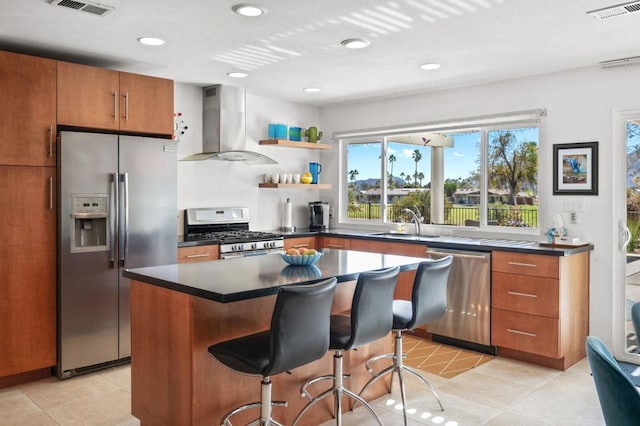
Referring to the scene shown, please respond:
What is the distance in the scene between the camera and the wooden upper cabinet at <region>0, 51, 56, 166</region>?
3641 millimetres

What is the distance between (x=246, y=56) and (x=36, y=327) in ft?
8.46

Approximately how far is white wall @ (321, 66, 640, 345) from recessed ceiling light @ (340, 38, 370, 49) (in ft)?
5.93

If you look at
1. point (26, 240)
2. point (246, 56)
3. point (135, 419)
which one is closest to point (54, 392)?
point (135, 419)

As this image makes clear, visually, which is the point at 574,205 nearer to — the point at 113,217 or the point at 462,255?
the point at 462,255

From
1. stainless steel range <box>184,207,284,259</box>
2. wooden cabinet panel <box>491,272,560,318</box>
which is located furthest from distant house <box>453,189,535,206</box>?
stainless steel range <box>184,207,284,259</box>

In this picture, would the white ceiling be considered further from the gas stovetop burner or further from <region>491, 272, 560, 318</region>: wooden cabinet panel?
<region>491, 272, 560, 318</region>: wooden cabinet panel

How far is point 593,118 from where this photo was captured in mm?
4375

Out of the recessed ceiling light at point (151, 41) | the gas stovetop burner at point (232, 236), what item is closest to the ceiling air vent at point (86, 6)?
the recessed ceiling light at point (151, 41)

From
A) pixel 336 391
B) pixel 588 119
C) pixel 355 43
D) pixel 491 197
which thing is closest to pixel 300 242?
pixel 491 197

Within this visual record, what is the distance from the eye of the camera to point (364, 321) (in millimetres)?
2695

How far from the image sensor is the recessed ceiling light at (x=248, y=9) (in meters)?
3.02

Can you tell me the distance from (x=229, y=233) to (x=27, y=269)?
2.03m

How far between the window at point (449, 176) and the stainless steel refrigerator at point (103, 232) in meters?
2.69

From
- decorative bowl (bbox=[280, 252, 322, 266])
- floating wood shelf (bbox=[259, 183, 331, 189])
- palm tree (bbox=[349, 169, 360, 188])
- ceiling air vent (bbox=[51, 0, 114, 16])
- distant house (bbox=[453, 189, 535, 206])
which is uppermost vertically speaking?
ceiling air vent (bbox=[51, 0, 114, 16])
